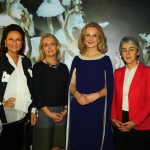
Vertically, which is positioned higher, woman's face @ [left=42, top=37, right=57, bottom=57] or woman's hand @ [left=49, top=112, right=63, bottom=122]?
woman's face @ [left=42, top=37, right=57, bottom=57]

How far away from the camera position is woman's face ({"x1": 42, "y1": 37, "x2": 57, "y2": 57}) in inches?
83.3

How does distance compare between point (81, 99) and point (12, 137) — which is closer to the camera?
point (12, 137)

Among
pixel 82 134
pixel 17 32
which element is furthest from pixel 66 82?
pixel 17 32

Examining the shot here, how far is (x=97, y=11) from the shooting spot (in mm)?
2498

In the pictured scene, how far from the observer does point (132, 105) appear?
1.90 meters

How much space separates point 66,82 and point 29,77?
342 mm

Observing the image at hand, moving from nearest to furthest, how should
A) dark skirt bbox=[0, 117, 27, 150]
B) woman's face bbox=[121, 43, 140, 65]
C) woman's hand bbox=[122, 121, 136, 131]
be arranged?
dark skirt bbox=[0, 117, 27, 150] → woman's hand bbox=[122, 121, 136, 131] → woman's face bbox=[121, 43, 140, 65]

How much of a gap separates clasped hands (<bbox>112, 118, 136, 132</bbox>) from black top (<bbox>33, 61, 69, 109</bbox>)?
0.49m

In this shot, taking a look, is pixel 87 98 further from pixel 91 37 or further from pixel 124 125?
pixel 91 37

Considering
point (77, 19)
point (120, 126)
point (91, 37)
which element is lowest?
point (120, 126)

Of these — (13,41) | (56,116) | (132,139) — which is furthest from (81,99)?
(13,41)

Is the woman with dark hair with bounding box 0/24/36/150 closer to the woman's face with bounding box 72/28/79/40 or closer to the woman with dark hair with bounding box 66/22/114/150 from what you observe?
the woman with dark hair with bounding box 66/22/114/150

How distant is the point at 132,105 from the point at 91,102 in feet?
1.09

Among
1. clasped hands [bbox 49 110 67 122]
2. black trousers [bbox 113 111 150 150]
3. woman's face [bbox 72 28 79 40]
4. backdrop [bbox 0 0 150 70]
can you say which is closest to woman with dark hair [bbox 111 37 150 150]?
black trousers [bbox 113 111 150 150]
